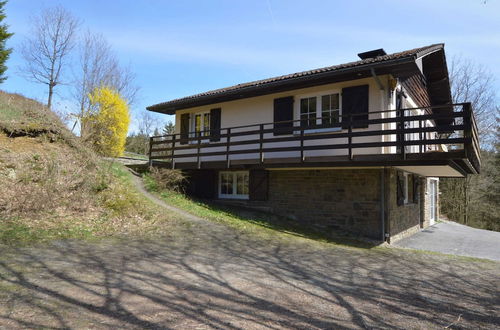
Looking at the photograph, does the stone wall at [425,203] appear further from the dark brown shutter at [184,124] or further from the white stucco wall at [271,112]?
the dark brown shutter at [184,124]

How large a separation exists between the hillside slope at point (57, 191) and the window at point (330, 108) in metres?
6.18

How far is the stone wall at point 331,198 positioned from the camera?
10.4 meters

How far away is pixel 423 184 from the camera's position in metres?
16.6

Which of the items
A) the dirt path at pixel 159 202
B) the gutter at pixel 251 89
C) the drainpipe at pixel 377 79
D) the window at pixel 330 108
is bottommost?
the dirt path at pixel 159 202

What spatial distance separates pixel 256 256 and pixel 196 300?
9.32ft

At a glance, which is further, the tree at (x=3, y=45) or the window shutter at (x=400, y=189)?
the tree at (x=3, y=45)

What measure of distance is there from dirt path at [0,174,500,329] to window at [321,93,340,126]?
5.04 m

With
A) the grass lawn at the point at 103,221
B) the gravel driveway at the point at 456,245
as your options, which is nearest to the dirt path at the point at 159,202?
the grass lawn at the point at 103,221

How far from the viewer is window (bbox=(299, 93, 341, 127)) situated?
1117 cm

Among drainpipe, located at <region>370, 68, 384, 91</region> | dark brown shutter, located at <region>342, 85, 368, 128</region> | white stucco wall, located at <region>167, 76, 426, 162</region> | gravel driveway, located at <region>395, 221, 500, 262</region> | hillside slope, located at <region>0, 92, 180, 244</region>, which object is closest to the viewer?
hillside slope, located at <region>0, 92, 180, 244</region>

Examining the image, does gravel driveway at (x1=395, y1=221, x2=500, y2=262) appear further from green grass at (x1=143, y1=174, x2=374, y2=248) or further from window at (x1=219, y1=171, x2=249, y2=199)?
window at (x1=219, y1=171, x2=249, y2=199)

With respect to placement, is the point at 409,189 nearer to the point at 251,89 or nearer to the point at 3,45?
the point at 251,89

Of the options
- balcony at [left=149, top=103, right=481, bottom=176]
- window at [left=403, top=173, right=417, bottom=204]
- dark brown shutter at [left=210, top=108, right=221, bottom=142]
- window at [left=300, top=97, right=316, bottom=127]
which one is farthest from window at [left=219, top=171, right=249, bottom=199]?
window at [left=403, top=173, right=417, bottom=204]

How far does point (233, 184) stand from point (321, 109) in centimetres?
483
